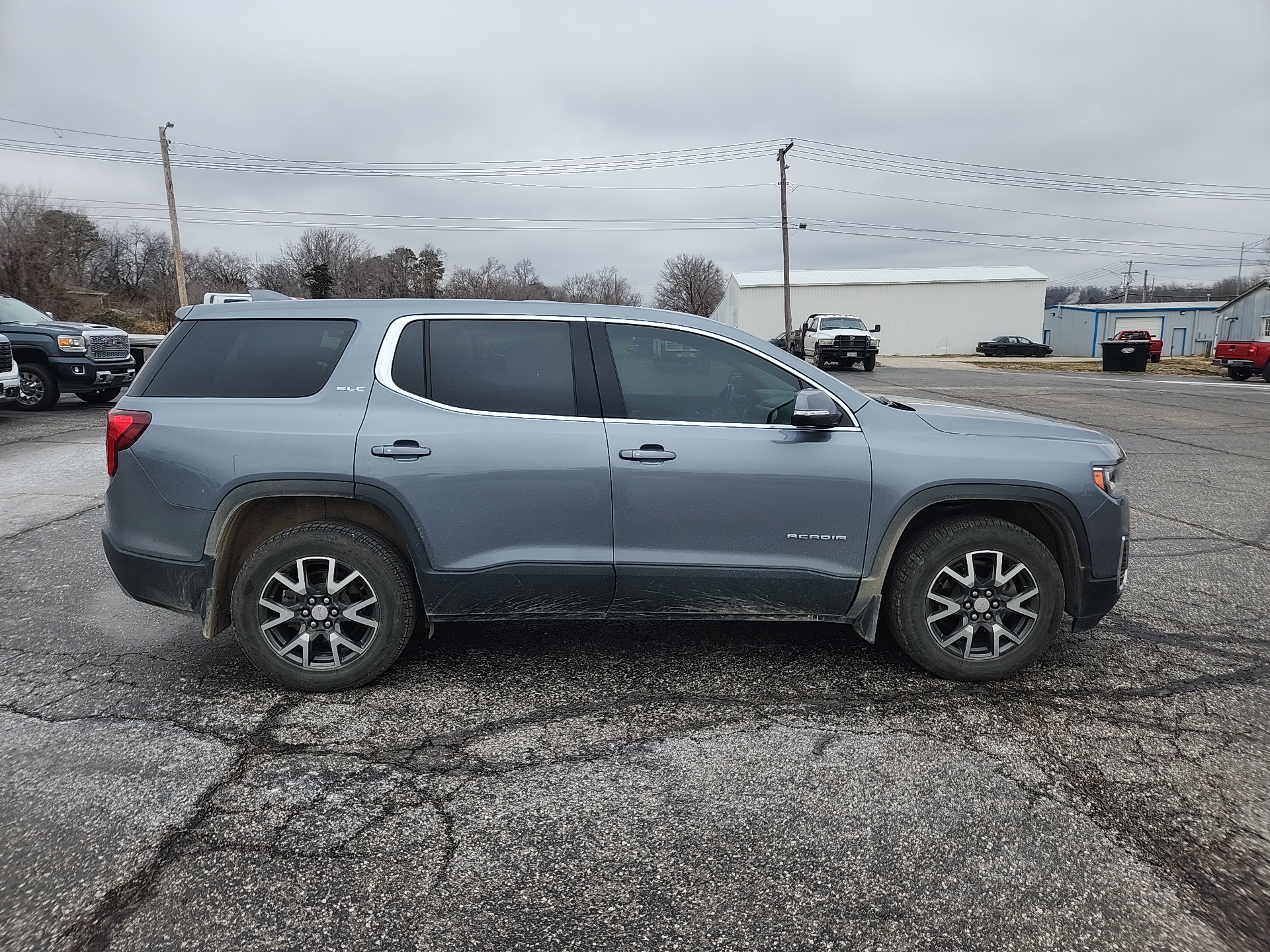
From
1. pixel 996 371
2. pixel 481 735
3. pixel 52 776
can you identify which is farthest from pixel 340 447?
pixel 996 371

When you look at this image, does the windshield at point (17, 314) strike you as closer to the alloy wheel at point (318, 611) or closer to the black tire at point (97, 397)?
the black tire at point (97, 397)

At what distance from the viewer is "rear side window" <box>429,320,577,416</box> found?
3760 millimetres

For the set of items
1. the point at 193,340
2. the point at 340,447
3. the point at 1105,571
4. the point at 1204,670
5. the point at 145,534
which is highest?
the point at 193,340

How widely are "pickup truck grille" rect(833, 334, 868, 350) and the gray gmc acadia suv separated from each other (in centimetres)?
2634

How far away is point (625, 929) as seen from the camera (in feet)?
7.48

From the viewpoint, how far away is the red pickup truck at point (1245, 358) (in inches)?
1049

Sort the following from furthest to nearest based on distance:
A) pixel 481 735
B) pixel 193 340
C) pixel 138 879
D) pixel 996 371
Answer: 1. pixel 996 371
2. pixel 193 340
3. pixel 481 735
4. pixel 138 879

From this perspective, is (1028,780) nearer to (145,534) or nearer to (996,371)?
(145,534)

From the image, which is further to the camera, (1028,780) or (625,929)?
(1028,780)

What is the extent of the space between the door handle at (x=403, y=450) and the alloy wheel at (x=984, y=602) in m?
2.39

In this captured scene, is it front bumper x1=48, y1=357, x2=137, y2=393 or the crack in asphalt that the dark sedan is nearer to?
front bumper x1=48, y1=357, x2=137, y2=393

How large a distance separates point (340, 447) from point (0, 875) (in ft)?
6.12

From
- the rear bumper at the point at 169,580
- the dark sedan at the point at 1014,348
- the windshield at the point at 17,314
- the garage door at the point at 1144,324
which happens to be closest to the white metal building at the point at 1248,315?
the dark sedan at the point at 1014,348

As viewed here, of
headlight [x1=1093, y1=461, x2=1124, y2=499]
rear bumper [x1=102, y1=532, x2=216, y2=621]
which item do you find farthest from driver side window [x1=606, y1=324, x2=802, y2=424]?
rear bumper [x1=102, y1=532, x2=216, y2=621]
